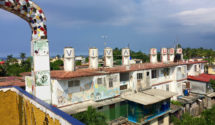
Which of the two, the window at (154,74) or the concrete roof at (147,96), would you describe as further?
the window at (154,74)

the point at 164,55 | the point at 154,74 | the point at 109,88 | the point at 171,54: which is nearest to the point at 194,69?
the point at 171,54

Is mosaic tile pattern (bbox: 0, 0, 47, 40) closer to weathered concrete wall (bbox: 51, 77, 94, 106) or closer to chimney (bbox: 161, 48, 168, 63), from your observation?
weathered concrete wall (bbox: 51, 77, 94, 106)

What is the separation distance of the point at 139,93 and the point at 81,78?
9036mm

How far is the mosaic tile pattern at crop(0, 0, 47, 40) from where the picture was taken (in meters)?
7.50

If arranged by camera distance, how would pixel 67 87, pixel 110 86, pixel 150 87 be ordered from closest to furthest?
pixel 67 87
pixel 110 86
pixel 150 87

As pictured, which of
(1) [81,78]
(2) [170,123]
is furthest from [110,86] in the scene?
(2) [170,123]

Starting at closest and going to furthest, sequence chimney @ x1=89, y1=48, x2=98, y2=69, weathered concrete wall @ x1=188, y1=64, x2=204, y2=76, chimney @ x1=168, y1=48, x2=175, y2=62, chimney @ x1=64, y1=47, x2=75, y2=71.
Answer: chimney @ x1=64, y1=47, x2=75, y2=71
chimney @ x1=89, y1=48, x2=98, y2=69
chimney @ x1=168, y1=48, x2=175, y2=62
weathered concrete wall @ x1=188, y1=64, x2=204, y2=76

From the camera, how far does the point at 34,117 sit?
17.1 feet

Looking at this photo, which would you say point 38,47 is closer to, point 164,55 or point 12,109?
point 12,109

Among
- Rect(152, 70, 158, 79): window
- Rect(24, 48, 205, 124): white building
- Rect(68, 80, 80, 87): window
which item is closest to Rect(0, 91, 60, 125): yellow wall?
Rect(24, 48, 205, 124): white building

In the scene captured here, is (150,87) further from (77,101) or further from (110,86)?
(77,101)

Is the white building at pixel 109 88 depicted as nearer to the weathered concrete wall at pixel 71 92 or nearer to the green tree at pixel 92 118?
the weathered concrete wall at pixel 71 92

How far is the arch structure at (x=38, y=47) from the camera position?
7.86 meters

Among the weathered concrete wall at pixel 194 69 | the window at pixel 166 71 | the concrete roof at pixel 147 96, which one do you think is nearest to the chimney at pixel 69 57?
the concrete roof at pixel 147 96
